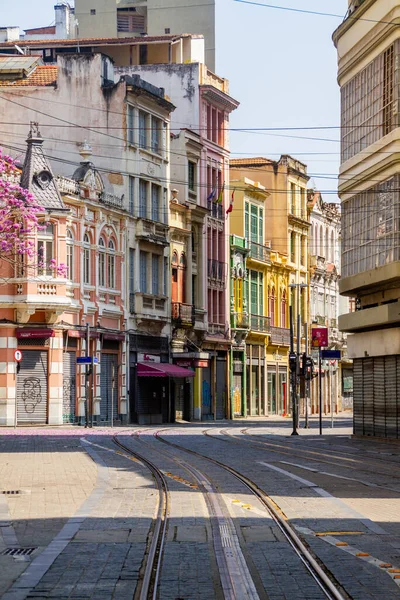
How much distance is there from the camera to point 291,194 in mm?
98625

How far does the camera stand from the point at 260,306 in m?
91.8

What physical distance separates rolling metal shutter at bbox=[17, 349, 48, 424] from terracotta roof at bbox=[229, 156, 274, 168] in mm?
41987

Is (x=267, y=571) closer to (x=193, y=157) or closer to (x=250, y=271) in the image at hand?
(x=193, y=157)

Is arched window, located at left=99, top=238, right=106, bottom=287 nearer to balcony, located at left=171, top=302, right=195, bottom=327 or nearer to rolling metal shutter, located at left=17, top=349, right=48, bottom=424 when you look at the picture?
rolling metal shutter, located at left=17, top=349, right=48, bottom=424

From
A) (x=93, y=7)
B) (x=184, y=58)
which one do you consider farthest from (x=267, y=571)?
(x=93, y=7)

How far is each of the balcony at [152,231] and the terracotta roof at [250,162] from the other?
25.7m

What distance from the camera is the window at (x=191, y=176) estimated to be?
78.2m

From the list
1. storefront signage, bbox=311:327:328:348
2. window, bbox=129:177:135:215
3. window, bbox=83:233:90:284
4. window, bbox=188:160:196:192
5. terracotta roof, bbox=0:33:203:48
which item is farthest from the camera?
terracotta roof, bbox=0:33:203:48

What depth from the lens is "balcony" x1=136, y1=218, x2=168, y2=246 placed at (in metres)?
67.7

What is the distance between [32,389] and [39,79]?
19.3 m

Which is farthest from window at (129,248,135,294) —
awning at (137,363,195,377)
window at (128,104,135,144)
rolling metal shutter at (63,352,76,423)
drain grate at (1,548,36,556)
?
drain grate at (1,548,36,556)

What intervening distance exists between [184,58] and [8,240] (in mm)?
51541

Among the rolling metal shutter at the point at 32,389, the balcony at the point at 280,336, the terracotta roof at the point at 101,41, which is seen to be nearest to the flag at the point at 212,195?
the terracotta roof at the point at 101,41

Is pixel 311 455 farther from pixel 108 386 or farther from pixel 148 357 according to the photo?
pixel 148 357
